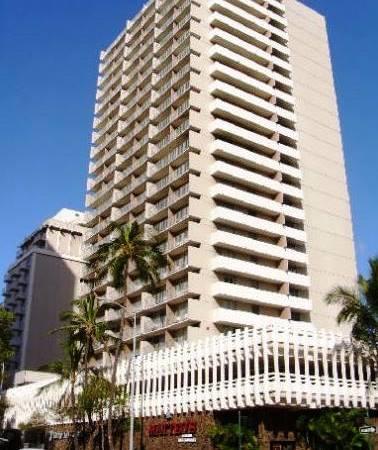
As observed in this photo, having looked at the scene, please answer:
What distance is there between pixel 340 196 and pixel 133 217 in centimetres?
2892

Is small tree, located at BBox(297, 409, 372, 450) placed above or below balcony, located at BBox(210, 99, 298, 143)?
below

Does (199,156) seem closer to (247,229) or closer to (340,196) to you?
(247,229)

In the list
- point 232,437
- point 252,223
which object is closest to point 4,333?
point 252,223

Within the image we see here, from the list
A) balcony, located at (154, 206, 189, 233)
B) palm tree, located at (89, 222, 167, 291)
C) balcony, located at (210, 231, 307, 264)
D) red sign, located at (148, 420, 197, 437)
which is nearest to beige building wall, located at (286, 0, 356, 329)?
balcony, located at (210, 231, 307, 264)

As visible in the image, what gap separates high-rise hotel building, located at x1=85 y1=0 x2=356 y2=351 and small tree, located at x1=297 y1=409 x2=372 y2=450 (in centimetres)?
1998

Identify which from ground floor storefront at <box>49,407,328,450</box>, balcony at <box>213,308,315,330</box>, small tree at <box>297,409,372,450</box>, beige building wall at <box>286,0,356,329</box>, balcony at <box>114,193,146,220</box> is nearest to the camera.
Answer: small tree at <box>297,409,372,450</box>

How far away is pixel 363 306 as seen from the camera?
39812 mm

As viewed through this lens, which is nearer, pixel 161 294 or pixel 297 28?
pixel 161 294

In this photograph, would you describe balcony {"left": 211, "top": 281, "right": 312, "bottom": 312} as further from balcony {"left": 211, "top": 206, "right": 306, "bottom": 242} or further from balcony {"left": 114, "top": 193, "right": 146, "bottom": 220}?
balcony {"left": 114, "top": 193, "right": 146, "bottom": 220}

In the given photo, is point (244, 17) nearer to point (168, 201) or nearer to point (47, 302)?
point (168, 201)

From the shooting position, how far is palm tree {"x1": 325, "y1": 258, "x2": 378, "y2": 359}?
38.5m

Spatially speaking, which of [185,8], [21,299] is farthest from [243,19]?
[21,299]

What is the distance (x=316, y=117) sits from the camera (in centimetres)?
8381

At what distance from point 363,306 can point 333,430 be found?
856 centimetres
